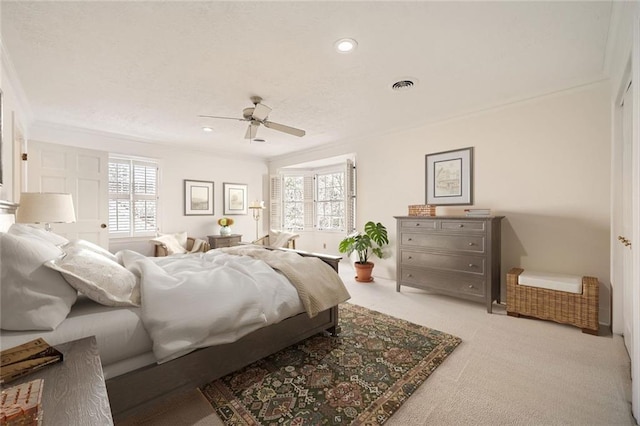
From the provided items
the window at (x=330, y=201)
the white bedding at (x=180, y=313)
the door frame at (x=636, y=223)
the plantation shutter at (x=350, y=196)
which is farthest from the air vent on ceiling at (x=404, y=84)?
the window at (x=330, y=201)

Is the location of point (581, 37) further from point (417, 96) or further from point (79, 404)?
point (79, 404)

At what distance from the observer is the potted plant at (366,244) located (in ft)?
15.2

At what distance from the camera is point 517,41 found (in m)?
2.23

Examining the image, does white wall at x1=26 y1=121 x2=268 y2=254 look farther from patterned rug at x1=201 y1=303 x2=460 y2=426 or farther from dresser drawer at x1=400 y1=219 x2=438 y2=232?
patterned rug at x1=201 y1=303 x2=460 y2=426

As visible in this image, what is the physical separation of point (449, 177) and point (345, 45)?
253cm

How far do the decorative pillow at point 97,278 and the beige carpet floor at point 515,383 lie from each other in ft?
2.32

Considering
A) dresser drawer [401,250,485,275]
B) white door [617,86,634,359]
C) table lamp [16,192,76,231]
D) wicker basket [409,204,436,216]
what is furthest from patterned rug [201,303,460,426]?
table lamp [16,192,76,231]

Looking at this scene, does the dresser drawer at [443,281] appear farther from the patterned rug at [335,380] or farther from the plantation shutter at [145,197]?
the plantation shutter at [145,197]

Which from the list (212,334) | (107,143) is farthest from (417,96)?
(107,143)

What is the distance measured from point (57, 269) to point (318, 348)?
185 cm

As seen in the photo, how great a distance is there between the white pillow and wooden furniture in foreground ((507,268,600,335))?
3810 millimetres

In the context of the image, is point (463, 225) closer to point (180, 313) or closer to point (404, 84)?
point (404, 84)

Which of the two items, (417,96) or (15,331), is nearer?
(15,331)

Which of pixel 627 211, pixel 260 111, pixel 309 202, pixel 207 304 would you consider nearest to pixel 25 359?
pixel 207 304
